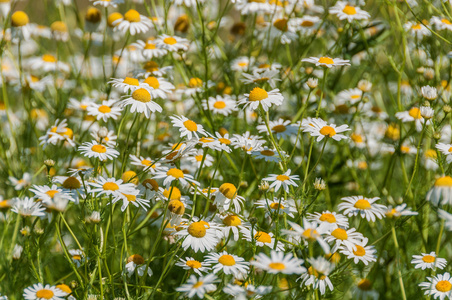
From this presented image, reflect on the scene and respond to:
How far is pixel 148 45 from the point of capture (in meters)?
2.91

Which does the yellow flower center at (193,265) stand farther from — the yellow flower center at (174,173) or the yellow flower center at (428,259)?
the yellow flower center at (428,259)

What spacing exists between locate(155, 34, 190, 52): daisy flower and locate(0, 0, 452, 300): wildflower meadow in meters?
0.01

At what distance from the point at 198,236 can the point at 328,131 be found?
672 mm

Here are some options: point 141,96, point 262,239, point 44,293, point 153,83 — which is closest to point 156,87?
point 153,83

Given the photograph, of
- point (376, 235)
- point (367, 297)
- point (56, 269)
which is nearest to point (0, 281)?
point (56, 269)

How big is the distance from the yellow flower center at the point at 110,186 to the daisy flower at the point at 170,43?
1.03 m

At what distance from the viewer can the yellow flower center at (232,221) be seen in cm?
203

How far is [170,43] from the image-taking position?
109 inches

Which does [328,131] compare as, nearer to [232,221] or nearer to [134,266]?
[232,221]

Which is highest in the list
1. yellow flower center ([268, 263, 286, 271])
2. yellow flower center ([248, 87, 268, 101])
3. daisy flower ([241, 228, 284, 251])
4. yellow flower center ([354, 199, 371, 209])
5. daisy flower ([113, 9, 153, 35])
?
daisy flower ([113, 9, 153, 35])

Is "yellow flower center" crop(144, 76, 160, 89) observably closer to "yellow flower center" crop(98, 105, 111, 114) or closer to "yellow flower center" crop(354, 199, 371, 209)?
"yellow flower center" crop(98, 105, 111, 114)

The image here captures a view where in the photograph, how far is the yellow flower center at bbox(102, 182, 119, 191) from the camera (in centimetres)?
186

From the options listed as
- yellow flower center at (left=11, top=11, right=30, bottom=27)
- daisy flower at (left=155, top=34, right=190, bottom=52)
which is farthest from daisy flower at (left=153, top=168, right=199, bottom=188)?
yellow flower center at (left=11, top=11, right=30, bottom=27)

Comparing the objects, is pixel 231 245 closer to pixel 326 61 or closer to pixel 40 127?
pixel 326 61
